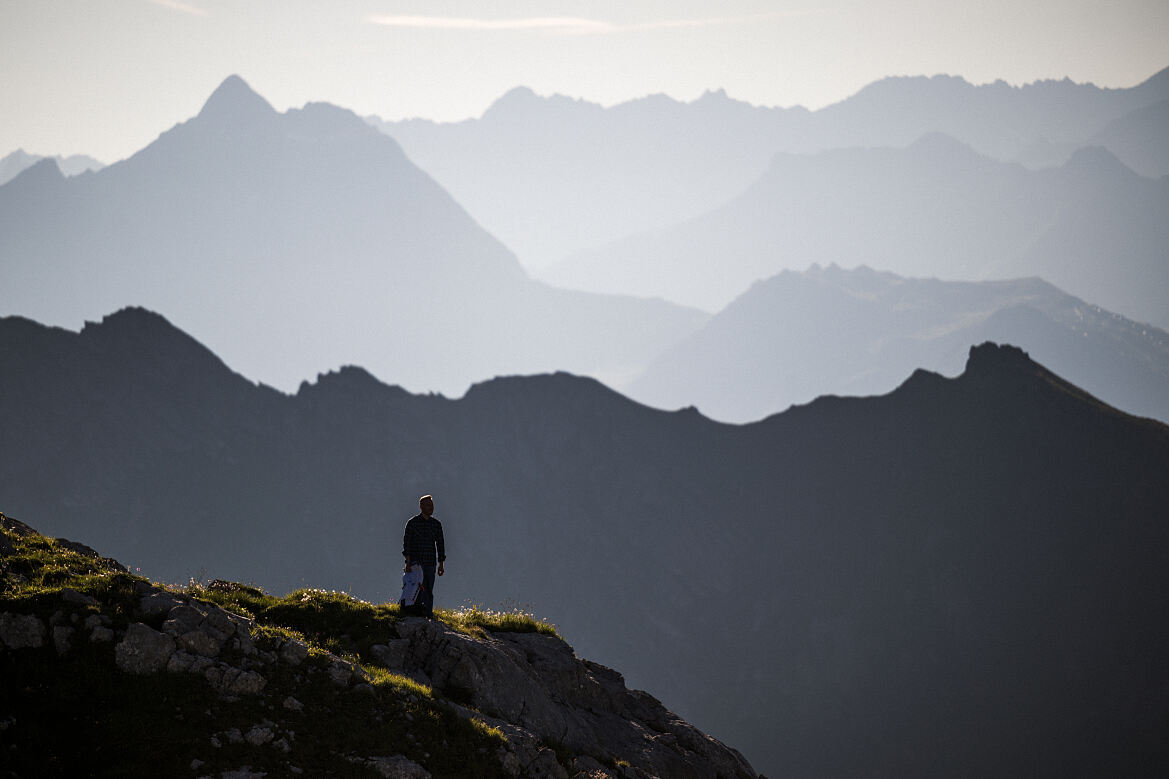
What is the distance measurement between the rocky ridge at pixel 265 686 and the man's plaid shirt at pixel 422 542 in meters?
1.54

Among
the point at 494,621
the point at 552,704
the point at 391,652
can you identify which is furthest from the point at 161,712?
the point at 494,621

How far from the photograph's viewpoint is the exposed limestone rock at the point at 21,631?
15.2 meters

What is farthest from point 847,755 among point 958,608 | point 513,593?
point 513,593

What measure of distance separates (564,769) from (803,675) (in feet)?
555

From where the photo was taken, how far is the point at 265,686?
16250 millimetres

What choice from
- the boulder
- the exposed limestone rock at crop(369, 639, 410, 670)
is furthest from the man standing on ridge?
Answer: the boulder

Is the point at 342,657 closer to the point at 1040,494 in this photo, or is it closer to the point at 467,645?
the point at 467,645

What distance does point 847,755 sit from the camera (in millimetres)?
148250

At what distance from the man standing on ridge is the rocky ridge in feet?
3.92

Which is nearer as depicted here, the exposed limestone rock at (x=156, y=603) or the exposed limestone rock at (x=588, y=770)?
the exposed limestone rock at (x=156, y=603)

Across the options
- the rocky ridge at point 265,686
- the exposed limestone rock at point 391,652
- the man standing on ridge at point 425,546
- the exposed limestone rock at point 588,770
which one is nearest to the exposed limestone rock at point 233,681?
the rocky ridge at point 265,686

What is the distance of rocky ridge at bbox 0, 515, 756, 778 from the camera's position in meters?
14.8

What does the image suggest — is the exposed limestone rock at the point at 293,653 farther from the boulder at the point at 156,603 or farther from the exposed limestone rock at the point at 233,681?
the boulder at the point at 156,603

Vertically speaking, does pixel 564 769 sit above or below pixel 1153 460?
below
